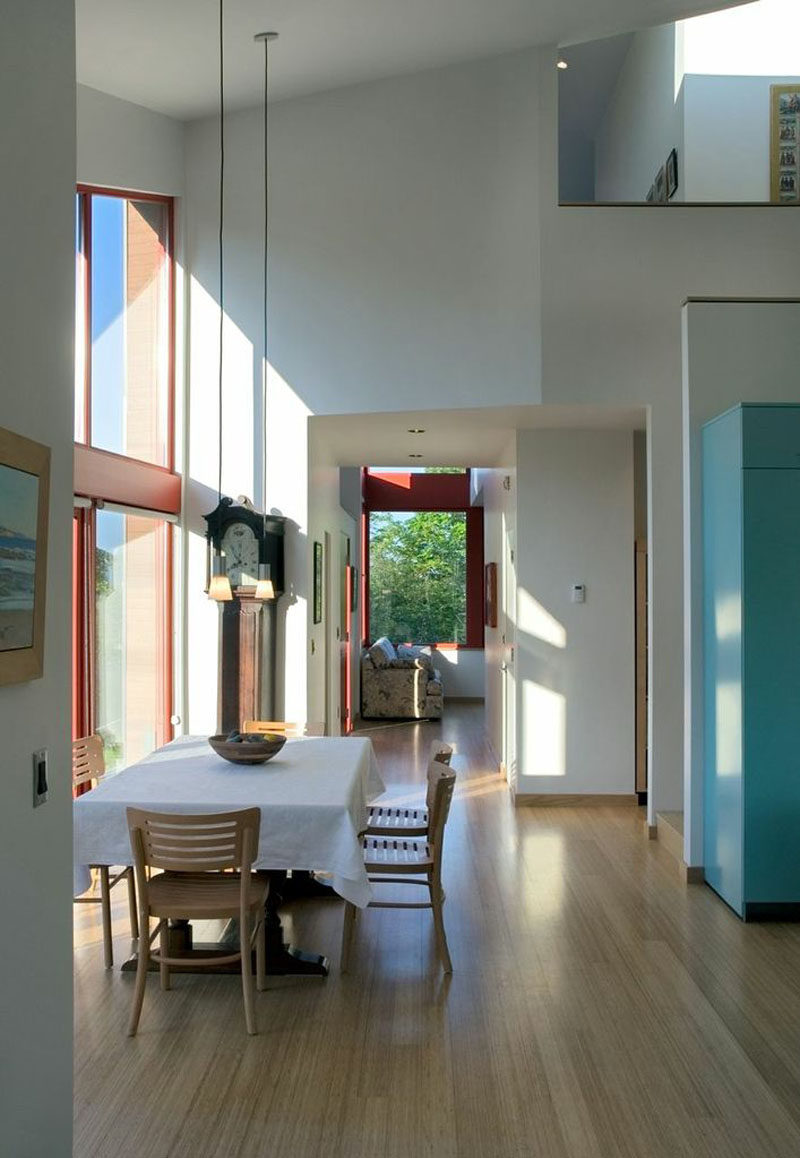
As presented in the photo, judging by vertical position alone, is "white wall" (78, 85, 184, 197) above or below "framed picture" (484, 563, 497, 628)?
above

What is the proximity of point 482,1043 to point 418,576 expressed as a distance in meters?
11.3

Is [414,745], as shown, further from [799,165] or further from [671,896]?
[799,165]

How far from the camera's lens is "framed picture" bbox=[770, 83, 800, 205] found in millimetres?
7410

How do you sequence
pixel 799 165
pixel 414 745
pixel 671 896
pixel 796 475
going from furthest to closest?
1. pixel 414 745
2. pixel 799 165
3. pixel 671 896
4. pixel 796 475

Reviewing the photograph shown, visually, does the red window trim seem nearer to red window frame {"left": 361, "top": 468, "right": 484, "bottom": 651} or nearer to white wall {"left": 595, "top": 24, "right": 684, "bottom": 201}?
white wall {"left": 595, "top": 24, "right": 684, "bottom": 201}

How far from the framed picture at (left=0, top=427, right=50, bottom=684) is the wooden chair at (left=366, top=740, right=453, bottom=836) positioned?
8.42 feet

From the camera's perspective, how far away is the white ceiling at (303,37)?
17.3 ft

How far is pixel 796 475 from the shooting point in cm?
475

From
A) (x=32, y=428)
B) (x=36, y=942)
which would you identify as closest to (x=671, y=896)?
(x=36, y=942)

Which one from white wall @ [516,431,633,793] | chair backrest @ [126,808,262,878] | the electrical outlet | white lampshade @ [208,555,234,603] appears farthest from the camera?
white wall @ [516,431,633,793]

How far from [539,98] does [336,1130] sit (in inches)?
239

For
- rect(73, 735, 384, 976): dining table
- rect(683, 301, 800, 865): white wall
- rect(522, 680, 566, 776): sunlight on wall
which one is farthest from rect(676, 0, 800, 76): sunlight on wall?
rect(73, 735, 384, 976): dining table

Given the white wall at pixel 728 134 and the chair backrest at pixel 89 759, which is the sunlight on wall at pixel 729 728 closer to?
the chair backrest at pixel 89 759

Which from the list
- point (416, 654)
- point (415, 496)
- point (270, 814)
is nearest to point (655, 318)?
point (270, 814)
